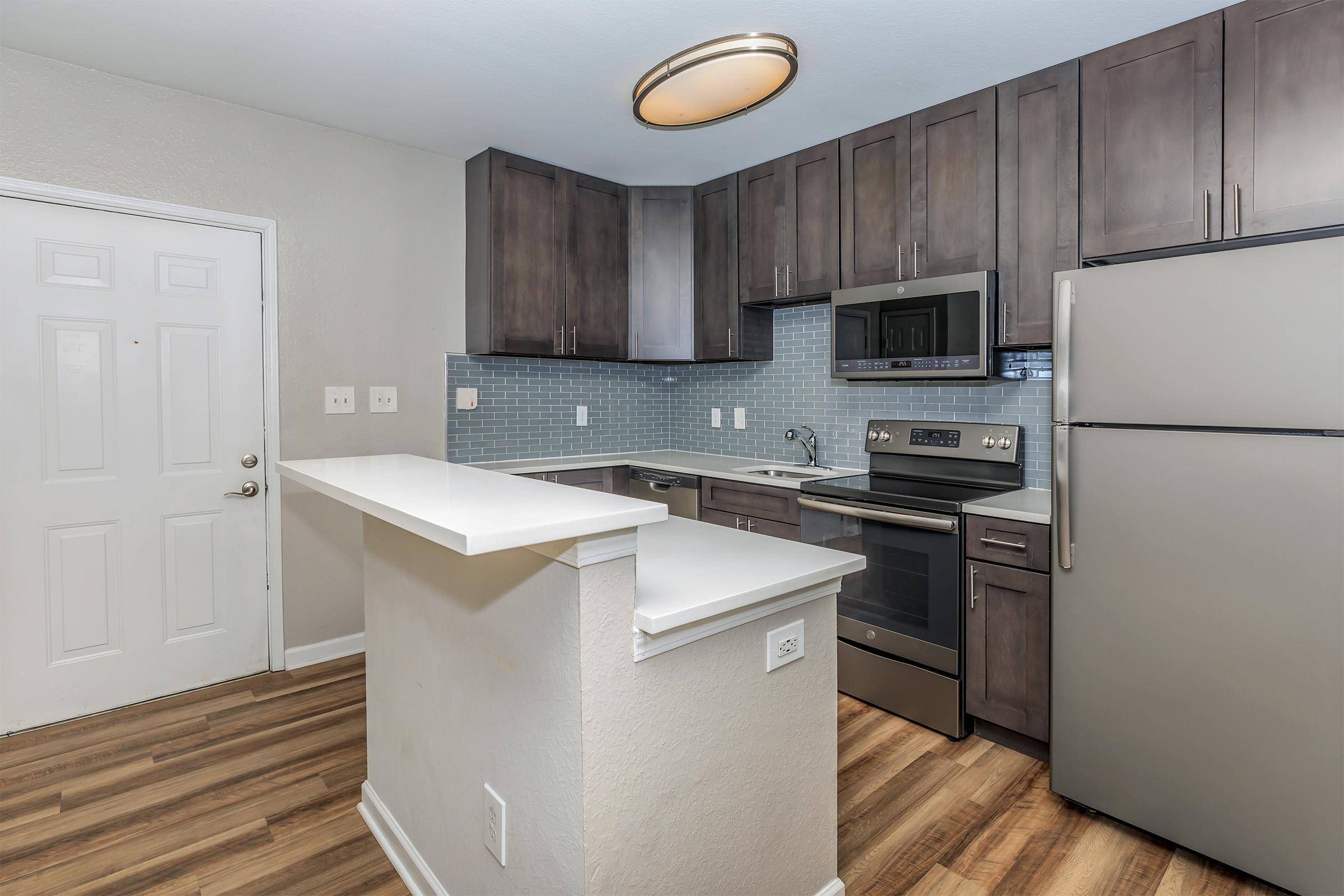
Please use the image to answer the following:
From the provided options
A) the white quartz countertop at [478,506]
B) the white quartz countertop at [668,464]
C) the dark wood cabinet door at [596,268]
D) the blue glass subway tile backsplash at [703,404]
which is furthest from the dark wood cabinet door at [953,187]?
the white quartz countertop at [478,506]

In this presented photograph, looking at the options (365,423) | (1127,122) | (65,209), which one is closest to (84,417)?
(65,209)

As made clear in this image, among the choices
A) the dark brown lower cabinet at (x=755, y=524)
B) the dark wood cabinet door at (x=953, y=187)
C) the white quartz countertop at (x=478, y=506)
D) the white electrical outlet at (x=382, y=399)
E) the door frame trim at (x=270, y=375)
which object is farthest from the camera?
the white electrical outlet at (x=382, y=399)

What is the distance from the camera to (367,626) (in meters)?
2.05

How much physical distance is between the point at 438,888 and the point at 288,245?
2712mm

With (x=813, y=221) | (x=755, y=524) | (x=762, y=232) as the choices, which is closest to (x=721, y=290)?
(x=762, y=232)

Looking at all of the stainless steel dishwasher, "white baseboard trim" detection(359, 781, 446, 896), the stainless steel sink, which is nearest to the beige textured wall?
the stainless steel dishwasher

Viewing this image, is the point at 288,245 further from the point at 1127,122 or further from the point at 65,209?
the point at 1127,122

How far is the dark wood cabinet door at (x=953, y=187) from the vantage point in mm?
2652

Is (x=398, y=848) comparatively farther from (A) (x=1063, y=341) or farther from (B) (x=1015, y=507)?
(A) (x=1063, y=341)

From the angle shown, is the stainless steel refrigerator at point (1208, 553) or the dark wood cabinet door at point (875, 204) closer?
the stainless steel refrigerator at point (1208, 553)

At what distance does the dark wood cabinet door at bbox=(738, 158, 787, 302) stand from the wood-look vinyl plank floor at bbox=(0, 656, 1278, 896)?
7.02ft

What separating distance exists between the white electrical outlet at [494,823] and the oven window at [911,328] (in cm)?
230

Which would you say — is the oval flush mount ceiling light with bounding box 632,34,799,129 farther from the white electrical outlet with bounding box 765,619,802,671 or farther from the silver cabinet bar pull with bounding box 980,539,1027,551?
the silver cabinet bar pull with bounding box 980,539,1027,551

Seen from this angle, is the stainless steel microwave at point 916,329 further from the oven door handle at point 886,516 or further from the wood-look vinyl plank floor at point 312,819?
the wood-look vinyl plank floor at point 312,819
